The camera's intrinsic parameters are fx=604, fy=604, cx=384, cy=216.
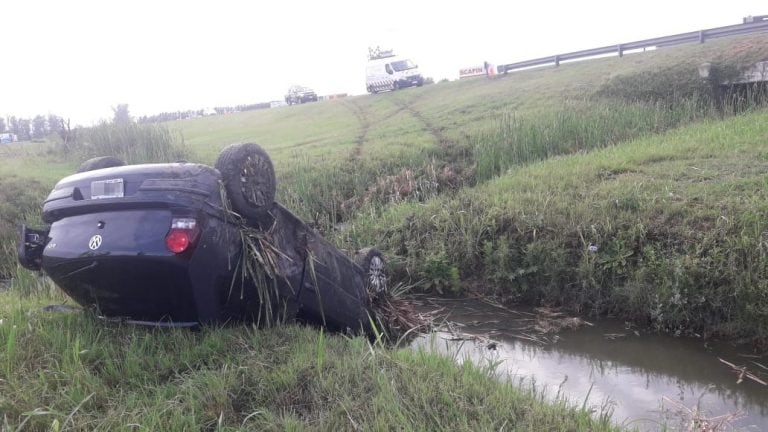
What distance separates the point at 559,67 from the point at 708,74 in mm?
11225

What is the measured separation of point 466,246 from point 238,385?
445 cm

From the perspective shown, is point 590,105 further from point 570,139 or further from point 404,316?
point 404,316

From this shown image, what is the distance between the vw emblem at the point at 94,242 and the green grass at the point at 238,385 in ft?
1.93

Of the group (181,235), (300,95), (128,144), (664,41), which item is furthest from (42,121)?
(181,235)

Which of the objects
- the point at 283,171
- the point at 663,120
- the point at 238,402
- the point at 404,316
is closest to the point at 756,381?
the point at 404,316

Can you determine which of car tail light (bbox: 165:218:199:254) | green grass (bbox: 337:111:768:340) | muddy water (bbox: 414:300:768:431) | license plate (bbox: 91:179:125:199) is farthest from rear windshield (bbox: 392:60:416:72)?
car tail light (bbox: 165:218:199:254)

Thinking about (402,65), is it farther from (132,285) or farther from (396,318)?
(132,285)

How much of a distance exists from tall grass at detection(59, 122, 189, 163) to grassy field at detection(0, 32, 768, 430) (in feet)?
0.32

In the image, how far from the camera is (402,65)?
3419 centimetres

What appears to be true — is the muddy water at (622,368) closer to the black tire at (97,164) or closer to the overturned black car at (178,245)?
the overturned black car at (178,245)

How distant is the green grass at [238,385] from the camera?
9.95ft

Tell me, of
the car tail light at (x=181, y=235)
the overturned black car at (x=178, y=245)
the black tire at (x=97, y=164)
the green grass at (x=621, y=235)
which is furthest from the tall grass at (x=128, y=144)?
the car tail light at (x=181, y=235)

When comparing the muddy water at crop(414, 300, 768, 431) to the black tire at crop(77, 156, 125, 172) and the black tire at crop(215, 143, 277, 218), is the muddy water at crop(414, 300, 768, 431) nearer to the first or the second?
the black tire at crop(215, 143, 277, 218)

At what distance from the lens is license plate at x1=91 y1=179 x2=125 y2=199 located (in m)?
3.66
